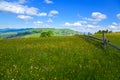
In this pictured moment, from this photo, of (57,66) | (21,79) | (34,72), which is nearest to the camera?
(21,79)

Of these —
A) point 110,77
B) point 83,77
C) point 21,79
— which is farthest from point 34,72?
point 110,77

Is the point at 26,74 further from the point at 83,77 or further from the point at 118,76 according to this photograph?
the point at 118,76

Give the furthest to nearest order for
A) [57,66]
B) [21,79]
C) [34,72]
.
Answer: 1. [57,66]
2. [34,72]
3. [21,79]

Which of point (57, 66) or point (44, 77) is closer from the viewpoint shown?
point (44, 77)

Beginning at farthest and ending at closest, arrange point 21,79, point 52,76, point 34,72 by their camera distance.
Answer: point 34,72 < point 52,76 < point 21,79

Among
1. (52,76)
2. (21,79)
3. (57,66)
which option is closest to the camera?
(21,79)

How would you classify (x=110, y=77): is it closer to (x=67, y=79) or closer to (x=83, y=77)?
(x=83, y=77)

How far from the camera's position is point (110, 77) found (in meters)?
9.85

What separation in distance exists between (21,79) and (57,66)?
3.58 meters

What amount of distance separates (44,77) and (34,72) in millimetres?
1133

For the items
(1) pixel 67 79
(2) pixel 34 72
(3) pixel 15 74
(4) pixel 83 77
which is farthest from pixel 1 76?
(4) pixel 83 77

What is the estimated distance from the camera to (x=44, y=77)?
9.59 metres

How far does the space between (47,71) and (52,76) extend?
1175 mm

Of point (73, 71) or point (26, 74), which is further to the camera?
point (73, 71)
